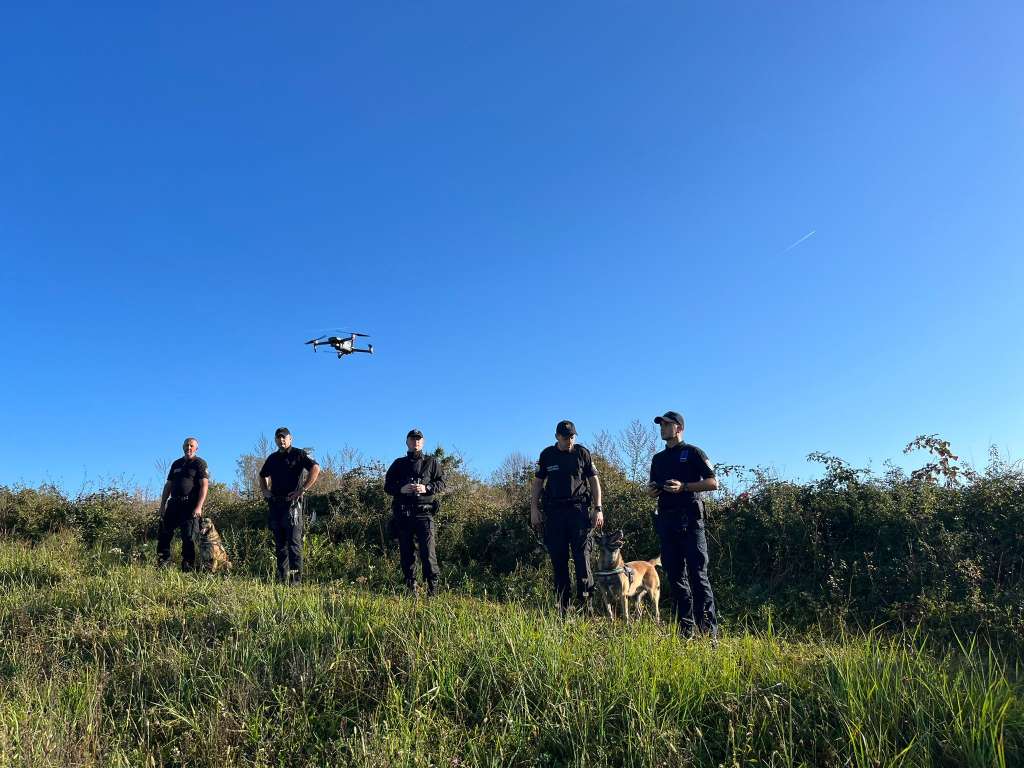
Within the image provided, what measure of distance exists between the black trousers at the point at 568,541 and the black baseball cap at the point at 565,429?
27.9 inches

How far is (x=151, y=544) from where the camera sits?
9.13 m

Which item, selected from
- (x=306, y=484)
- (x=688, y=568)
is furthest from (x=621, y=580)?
(x=306, y=484)

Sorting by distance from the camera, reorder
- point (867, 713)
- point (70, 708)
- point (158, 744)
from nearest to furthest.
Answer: point (867, 713) < point (158, 744) < point (70, 708)

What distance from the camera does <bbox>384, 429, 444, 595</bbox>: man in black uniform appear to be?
6.58 meters

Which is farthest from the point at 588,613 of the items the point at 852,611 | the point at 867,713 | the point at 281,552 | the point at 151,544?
the point at 151,544

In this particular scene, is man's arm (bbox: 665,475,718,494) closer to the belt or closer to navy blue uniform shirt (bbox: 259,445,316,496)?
the belt

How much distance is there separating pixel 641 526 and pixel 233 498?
761 centimetres

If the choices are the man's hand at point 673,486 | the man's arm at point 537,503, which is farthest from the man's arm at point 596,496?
the man's hand at point 673,486

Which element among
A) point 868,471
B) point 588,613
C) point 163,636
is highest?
point 868,471

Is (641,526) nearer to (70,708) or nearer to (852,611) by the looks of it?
(852,611)

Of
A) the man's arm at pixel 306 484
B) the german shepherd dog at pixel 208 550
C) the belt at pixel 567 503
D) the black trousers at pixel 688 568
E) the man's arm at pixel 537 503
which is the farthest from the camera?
the german shepherd dog at pixel 208 550

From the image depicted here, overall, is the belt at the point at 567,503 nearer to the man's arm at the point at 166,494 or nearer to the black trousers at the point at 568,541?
the black trousers at the point at 568,541

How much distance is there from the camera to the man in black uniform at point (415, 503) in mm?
6582

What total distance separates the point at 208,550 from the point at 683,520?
6279 mm
